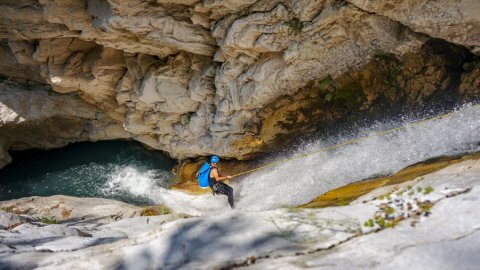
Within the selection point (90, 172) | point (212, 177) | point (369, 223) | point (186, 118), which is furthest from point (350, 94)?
point (90, 172)

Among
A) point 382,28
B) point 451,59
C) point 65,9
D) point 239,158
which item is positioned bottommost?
point 239,158

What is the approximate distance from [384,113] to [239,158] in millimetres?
6017

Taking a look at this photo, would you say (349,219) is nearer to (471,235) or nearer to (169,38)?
(471,235)

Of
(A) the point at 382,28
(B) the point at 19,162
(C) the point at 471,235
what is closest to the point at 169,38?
(A) the point at 382,28

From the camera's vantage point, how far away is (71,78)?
16.2 m

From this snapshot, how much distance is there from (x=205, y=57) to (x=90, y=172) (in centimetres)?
941

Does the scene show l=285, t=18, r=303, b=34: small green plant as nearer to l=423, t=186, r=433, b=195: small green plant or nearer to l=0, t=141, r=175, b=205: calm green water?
l=423, t=186, r=433, b=195: small green plant

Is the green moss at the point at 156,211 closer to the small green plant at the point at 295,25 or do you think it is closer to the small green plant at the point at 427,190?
the small green plant at the point at 295,25

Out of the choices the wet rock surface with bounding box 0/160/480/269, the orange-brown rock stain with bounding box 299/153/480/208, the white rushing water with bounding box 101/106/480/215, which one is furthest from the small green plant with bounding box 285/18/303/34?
the wet rock surface with bounding box 0/160/480/269

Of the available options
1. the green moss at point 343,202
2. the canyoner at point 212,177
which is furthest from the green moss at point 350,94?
the green moss at point 343,202

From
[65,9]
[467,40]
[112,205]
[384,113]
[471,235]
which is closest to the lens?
[471,235]

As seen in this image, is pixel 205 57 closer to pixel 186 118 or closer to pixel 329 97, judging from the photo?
pixel 186 118

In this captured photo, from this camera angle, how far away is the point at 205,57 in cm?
1452

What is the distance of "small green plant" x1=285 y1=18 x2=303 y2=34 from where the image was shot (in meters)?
11.4
